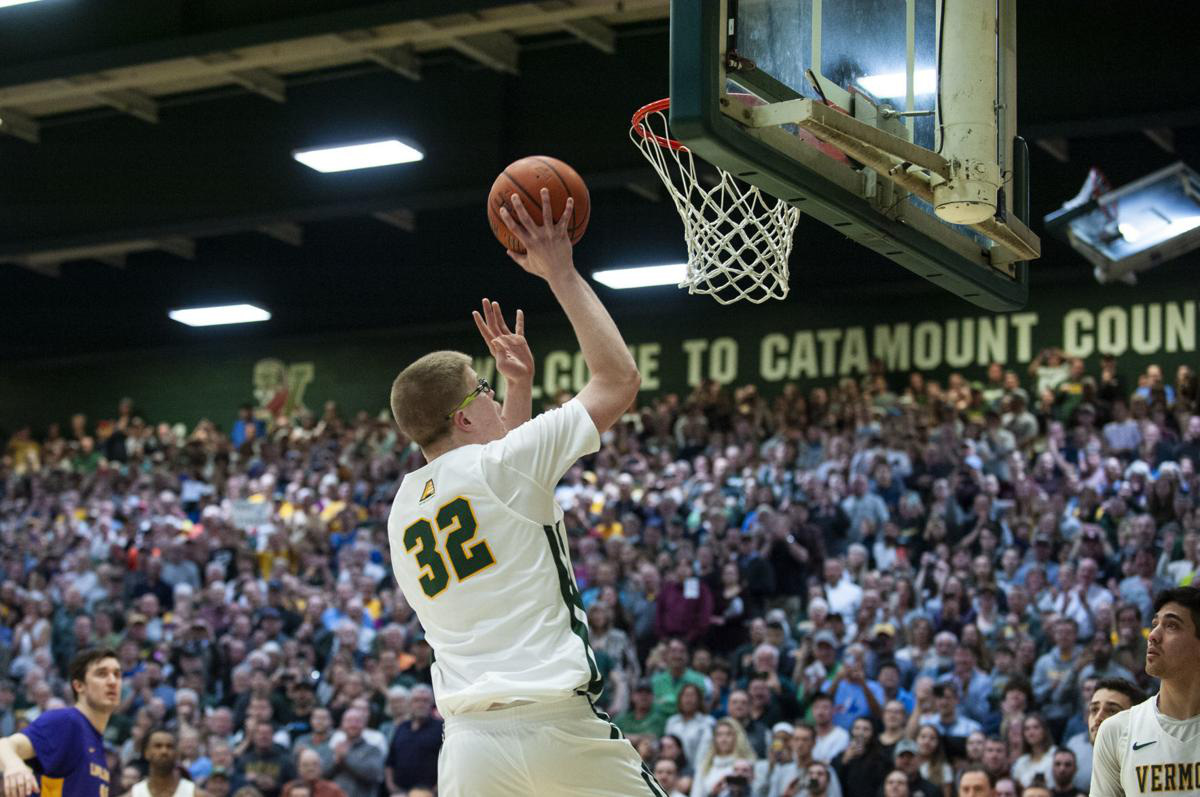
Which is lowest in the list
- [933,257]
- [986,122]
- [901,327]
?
[933,257]

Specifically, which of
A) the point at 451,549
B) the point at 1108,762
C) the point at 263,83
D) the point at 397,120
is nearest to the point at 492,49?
the point at 397,120

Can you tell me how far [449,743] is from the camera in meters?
4.47

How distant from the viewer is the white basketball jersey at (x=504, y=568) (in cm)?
440

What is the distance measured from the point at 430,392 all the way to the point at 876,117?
76.8 inches

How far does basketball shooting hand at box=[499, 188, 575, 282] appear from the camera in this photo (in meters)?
4.49

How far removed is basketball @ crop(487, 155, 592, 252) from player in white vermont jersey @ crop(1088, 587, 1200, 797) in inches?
99.2

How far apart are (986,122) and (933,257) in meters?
0.51

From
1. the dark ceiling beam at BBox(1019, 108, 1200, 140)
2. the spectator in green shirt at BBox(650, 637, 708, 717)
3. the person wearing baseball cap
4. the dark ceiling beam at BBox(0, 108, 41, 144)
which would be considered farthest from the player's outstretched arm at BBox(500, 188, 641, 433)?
the dark ceiling beam at BBox(0, 108, 41, 144)

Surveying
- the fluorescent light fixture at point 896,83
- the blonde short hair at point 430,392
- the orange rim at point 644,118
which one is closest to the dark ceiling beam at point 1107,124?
the orange rim at point 644,118

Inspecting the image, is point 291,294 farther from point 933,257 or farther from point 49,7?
point 933,257

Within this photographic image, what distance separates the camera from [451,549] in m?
4.54

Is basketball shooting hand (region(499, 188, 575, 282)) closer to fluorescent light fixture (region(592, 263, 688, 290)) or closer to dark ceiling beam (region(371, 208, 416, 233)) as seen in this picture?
fluorescent light fixture (region(592, 263, 688, 290))

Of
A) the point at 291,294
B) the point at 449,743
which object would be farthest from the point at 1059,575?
the point at 291,294

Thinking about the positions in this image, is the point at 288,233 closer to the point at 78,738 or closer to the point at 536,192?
the point at 78,738
